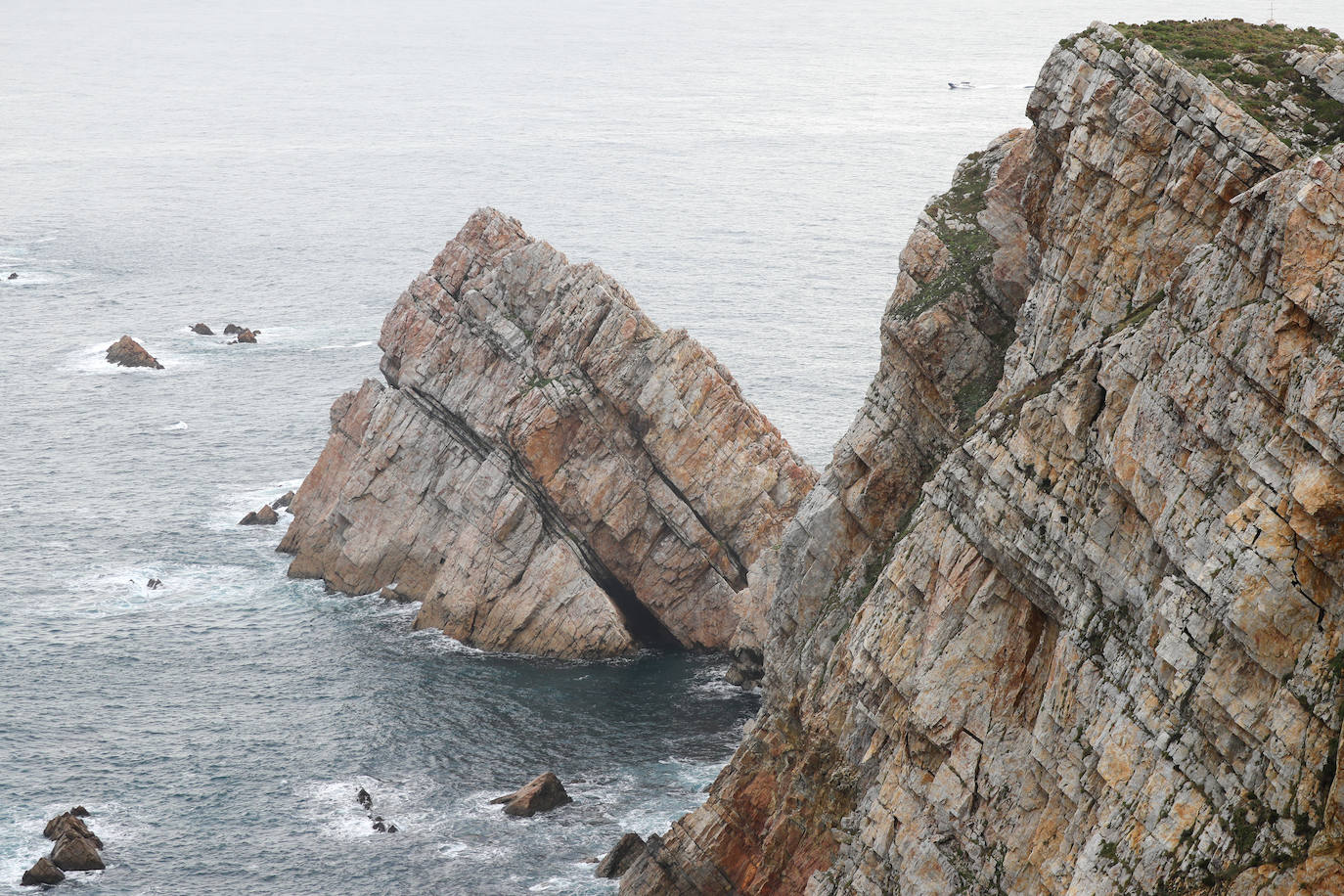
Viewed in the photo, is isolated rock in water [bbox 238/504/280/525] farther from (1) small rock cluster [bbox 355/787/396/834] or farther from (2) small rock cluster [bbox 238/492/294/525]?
(1) small rock cluster [bbox 355/787/396/834]

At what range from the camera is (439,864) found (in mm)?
73688

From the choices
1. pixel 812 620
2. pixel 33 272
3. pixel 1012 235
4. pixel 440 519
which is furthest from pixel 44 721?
pixel 33 272

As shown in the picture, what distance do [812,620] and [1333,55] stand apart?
1283 inches

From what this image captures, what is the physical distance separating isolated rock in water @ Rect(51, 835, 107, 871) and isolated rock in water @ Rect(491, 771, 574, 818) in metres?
20.5

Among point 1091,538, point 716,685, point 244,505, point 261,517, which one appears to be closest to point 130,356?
point 244,505

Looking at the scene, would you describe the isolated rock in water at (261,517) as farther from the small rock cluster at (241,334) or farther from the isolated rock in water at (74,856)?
the small rock cluster at (241,334)

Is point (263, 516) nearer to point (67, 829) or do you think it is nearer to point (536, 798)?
point (67, 829)

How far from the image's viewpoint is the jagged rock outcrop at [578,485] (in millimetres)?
99500

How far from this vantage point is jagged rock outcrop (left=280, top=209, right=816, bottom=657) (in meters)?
99.5

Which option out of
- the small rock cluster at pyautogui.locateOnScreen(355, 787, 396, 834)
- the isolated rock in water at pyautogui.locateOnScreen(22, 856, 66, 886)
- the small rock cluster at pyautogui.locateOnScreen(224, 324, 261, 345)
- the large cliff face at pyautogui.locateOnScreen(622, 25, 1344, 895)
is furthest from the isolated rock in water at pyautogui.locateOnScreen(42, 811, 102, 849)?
the small rock cluster at pyautogui.locateOnScreen(224, 324, 261, 345)

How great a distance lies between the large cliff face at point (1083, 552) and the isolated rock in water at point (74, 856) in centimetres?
2806

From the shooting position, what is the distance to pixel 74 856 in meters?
72.5

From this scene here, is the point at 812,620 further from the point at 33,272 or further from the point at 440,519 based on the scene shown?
the point at 33,272

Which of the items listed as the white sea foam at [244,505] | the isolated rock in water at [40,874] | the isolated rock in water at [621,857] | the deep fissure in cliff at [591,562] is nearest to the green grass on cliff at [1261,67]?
the isolated rock in water at [621,857]
